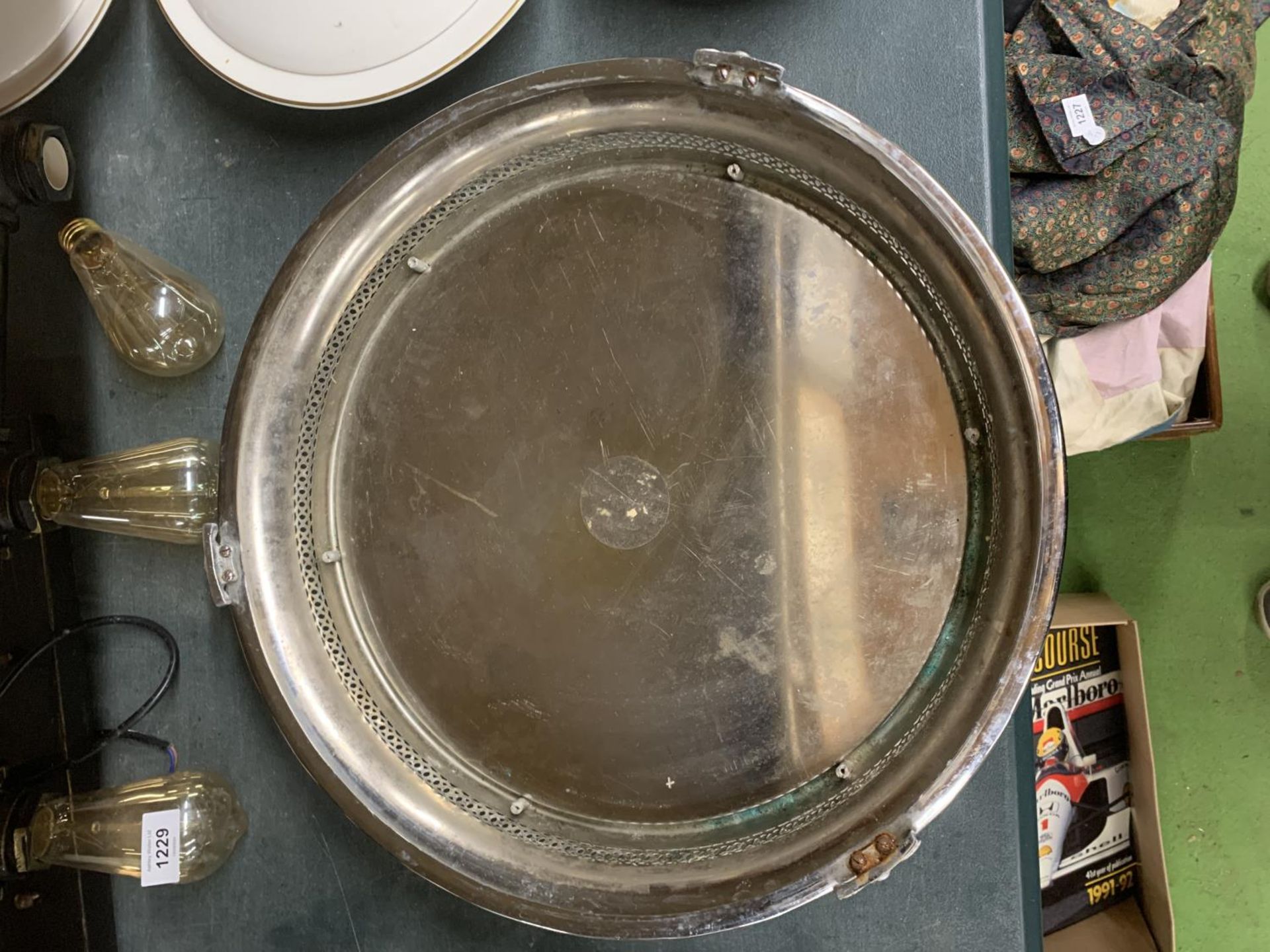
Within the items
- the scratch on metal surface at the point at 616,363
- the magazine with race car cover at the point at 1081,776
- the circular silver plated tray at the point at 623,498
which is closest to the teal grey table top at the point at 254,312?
the circular silver plated tray at the point at 623,498

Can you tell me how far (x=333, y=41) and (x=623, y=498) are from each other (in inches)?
17.3

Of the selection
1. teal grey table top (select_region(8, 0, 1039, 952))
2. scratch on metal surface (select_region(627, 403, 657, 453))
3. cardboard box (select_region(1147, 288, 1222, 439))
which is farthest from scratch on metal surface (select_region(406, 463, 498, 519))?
cardboard box (select_region(1147, 288, 1222, 439))

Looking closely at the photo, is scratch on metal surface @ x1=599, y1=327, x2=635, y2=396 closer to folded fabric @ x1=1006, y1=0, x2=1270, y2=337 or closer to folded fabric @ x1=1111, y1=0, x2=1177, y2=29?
folded fabric @ x1=1006, y1=0, x2=1270, y2=337

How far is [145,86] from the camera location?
84cm

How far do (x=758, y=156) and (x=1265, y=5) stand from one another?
0.96m

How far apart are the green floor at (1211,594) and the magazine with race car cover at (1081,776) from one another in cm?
21

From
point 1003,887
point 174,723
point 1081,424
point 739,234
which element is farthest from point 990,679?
point 174,723

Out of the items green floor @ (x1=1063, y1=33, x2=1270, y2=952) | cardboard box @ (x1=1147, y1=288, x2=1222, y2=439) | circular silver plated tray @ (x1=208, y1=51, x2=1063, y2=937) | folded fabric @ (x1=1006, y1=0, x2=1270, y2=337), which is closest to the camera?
circular silver plated tray @ (x1=208, y1=51, x2=1063, y2=937)

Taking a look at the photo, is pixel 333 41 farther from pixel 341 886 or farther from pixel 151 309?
pixel 341 886

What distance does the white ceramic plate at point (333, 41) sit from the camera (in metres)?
0.72

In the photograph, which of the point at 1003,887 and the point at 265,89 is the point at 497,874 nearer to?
the point at 1003,887

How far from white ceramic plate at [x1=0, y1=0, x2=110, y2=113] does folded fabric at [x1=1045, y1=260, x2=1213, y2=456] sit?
1.05 m

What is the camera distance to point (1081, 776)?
121 cm

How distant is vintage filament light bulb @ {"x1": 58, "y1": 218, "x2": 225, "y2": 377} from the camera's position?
78 centimetres
